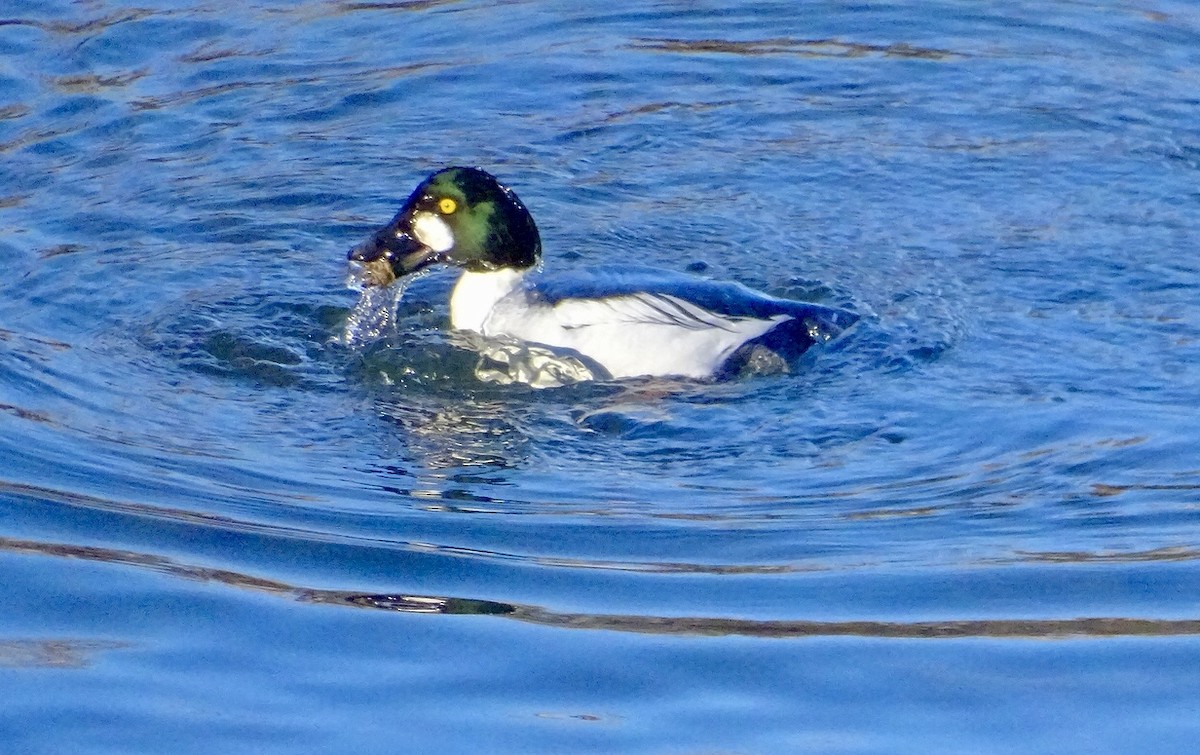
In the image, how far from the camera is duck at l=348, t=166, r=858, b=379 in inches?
321

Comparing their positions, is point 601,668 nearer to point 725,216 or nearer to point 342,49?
point 725,216

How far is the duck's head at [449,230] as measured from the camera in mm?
8547

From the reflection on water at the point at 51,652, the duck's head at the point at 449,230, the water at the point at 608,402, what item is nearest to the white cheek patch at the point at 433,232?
the duck's head at the point at 449,230

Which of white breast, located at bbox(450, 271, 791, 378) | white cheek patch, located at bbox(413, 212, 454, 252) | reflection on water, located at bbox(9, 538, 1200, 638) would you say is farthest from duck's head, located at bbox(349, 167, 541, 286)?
reflection on water, located at bbox(9, 538, 1200, 638)

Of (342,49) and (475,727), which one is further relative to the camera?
(342,49)

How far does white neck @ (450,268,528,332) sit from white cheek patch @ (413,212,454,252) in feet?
0.76

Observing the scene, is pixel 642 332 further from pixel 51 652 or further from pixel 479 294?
pixel 51 652

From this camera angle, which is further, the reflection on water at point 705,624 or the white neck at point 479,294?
the white neck at point 479,294

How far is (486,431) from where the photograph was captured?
25.0ft

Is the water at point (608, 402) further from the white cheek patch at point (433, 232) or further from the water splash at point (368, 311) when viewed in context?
the white cheek patch at point (433, 232)

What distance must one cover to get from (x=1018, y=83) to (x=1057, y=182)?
1897 millimetres

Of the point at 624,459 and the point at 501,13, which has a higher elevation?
the point at 501,13

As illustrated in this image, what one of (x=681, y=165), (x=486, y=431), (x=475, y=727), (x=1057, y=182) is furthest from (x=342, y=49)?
(x=475, y=727)

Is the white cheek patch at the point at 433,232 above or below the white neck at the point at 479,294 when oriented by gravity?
above
